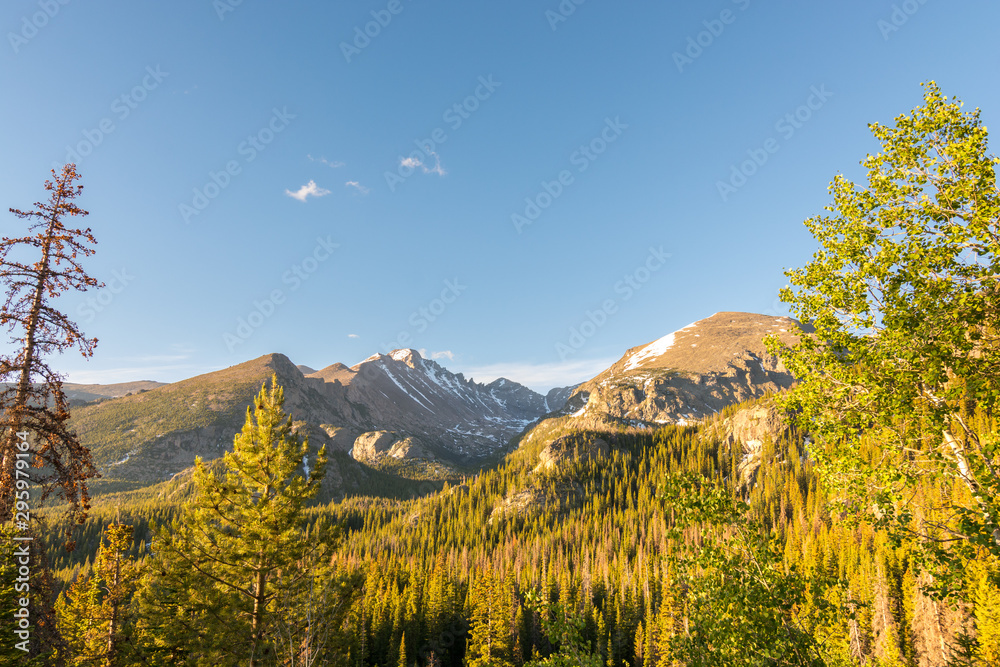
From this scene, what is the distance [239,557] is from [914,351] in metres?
21.0

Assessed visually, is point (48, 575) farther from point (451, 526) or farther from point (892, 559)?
point (451, 526)

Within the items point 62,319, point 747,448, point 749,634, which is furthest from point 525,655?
point 747,448

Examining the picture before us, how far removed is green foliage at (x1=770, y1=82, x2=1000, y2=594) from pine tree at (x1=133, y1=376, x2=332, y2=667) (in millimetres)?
16733

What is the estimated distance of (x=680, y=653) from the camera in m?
9.66

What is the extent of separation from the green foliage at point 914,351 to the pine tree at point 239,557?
659 inches

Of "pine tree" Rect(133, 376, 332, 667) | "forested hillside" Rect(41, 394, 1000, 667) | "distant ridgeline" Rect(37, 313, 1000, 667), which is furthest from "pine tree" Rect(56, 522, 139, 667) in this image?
"distant ridgeline" Rect(37, 313, 1000, 667)

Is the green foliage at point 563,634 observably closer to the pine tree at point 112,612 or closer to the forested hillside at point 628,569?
the forested hillside at point 628,569

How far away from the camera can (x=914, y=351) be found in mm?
8211

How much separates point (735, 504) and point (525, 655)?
7019 cm

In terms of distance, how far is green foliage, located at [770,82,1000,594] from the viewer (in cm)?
792

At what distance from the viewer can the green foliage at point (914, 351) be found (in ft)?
26.0
